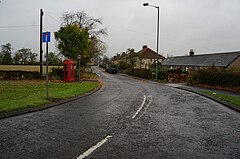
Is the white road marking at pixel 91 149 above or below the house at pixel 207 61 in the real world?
below

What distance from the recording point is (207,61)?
5200 centimetres

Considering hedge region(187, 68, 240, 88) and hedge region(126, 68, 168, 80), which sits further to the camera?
hedge region(126, 68, 168, 80)

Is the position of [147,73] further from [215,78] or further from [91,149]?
[91,149]

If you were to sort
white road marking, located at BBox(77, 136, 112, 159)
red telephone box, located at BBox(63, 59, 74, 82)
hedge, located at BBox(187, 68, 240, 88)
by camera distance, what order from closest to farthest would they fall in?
1. white road marking, located at BBox(77, 136, 112, 159)
2. hedge, located at BBox(187, 68, 240, 88)
3. red telephone box, located at BBox(63, 59, 74, 82)

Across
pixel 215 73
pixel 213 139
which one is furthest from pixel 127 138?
pixel 215 73

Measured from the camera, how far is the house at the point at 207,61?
149ft

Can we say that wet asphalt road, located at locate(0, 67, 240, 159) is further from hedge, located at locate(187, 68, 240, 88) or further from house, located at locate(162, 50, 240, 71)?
house, located at locate(162, 50, 240, 71)

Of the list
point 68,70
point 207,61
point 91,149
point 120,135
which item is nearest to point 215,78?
point 68,70

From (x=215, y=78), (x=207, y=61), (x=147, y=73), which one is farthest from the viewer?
(x=207, y=61)

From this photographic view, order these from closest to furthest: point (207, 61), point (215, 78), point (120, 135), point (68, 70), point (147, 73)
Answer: point (120, 135), point (215, 78), point (68, 70), point (147, 73), point (207, 61)

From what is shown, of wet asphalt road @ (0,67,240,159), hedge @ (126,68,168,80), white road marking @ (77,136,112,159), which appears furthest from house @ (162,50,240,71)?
white road marking @ (77,136,112,159)

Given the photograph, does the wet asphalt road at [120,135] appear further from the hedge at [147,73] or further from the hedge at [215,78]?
the hedge at [147,73]

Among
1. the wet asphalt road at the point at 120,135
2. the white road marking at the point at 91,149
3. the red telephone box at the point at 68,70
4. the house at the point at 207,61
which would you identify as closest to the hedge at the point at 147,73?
the house at the point at 207,61

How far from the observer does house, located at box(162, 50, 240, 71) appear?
45.3 metres
